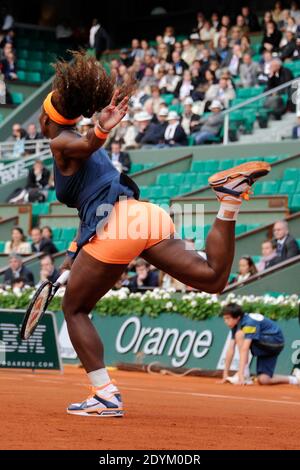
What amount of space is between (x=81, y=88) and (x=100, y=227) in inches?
39.1

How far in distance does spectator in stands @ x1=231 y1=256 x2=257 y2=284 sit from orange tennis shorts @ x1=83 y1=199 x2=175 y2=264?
945 centimetres

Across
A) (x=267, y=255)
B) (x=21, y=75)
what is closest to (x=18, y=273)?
(x=267, y=255)

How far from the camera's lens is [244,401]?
11.0 m

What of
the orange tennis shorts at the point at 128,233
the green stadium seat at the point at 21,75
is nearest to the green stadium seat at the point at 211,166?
the green stadium seat at the point at 21,75

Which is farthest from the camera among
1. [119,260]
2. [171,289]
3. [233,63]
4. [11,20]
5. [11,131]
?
[11,20]

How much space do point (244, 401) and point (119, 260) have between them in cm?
376

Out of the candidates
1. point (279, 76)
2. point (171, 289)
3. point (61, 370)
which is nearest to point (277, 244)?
point (171, 289)

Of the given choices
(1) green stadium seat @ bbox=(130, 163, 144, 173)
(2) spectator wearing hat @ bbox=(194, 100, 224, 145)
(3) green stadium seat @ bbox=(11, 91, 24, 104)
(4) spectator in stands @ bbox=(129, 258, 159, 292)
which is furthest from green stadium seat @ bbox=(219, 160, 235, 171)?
Answer: (3) green stadium seat @ bbox=(11, 91, 24, 104)

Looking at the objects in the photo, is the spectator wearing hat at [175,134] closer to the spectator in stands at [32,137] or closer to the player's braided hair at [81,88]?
the spectator in stands at [32,137]

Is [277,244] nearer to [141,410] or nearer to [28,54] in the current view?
[141,410]

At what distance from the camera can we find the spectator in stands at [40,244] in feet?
71.0

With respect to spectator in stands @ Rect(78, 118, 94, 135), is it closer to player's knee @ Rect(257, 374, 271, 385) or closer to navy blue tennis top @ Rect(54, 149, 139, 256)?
player's knee @ Rect(257, 374, 271, 385)

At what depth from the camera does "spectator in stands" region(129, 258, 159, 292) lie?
18.5m

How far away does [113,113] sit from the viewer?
7.38 metres
